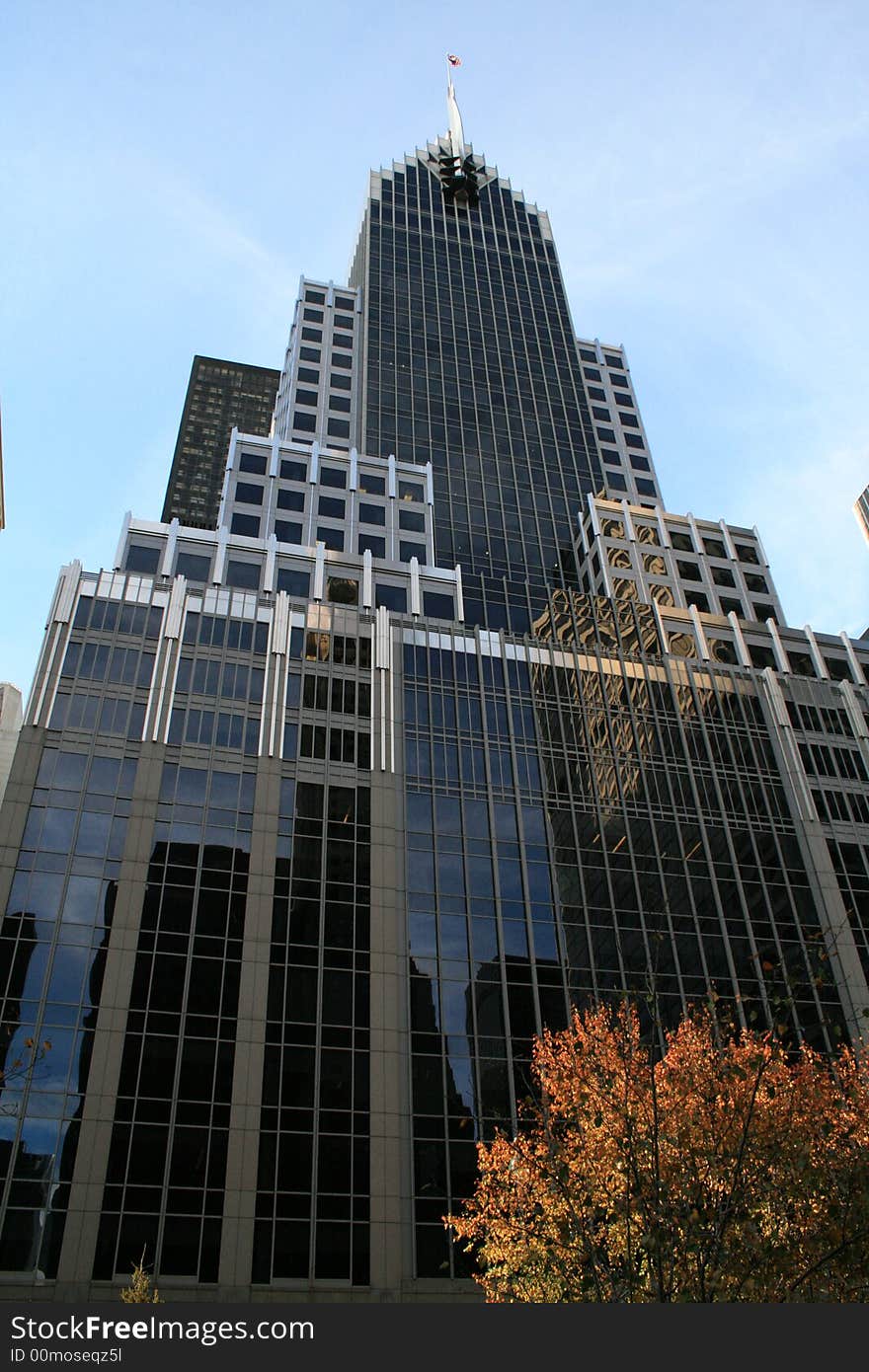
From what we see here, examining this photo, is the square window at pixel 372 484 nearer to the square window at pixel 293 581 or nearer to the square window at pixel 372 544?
the square window at pixel 372 544

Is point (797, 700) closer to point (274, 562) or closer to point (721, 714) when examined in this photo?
point (721, 714)

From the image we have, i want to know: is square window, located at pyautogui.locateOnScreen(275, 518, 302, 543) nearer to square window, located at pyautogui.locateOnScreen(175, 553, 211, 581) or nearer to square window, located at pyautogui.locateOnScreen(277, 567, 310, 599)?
square window, located at pyautogui.locateOnScreen(277, 567, 310, 599)

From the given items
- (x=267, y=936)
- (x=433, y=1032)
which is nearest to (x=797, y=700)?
(x=433, y=1032)

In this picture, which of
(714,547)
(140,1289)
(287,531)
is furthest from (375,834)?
(714,547)

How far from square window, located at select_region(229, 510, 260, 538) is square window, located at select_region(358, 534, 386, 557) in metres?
7.85

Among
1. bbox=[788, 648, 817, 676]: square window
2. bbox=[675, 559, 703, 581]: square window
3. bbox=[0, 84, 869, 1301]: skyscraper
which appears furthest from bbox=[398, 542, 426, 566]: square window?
bbox=[788, 648, 817, 676]: square window

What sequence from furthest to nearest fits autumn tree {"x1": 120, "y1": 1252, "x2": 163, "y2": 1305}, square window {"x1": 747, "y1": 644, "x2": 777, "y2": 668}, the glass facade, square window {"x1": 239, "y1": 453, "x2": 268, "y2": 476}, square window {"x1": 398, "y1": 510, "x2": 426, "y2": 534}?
the glass facade → square window {"x1": 239, "y1": 453, "x2": 268, "y2": 476} → square window {"x1": 398, "y1": 510, "x2": 426, "y2": 534} → square window {"x1": 747, "y1": 644, "x2": 777, "y2": 668} → autumn tree {"x1": 120, "y1": 1252, "x2": 163, "y2": 1305}

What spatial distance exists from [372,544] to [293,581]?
8964mm

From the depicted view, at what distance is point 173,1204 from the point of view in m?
41.7

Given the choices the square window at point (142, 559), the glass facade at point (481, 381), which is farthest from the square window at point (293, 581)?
the glass facade at point (481, 381)

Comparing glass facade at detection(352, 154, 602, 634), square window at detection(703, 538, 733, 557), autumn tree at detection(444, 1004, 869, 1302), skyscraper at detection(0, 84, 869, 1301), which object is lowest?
autumn tree at detection(444, 1004, 869, 1302)

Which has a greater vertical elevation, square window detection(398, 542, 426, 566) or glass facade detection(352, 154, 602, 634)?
glass facade detection(352, 154, 602, 634)

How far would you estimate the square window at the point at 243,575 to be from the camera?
2613 inches

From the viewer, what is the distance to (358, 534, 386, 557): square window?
2904 inches
